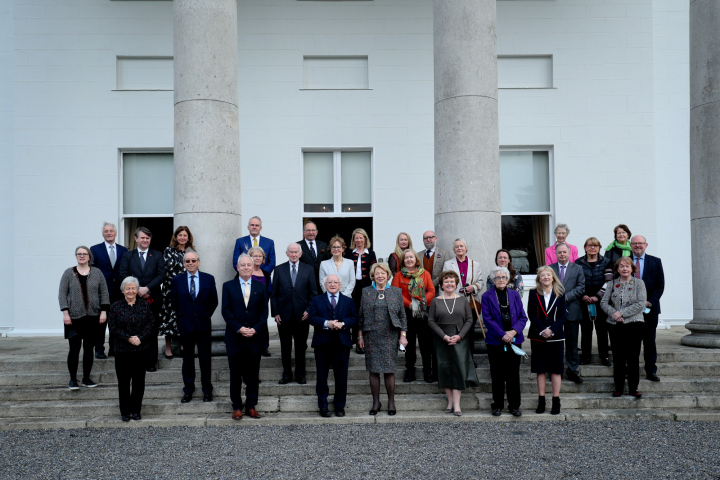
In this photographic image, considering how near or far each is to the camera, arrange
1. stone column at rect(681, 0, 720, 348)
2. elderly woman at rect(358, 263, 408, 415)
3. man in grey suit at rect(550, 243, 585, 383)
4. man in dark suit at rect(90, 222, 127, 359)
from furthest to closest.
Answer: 1. stone column at rect(681, 0, 720, 348)
2. man in dark suit at rect(90, 222, 127, 359)
3. man in grey suit at rect(550, 243, 585, 383)
4. elderly woman at rect(358, 263, 408, 415)

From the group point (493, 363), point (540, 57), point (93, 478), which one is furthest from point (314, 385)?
point (540, 57)

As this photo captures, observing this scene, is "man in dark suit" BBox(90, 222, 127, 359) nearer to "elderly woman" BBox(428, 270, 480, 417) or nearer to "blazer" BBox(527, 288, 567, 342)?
"elderly woman" BBox(428, 270, 480, 417)

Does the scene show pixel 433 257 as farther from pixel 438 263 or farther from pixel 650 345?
pixel 650 345

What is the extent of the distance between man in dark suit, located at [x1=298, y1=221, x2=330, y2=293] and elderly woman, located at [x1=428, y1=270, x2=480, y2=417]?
6.08 ft

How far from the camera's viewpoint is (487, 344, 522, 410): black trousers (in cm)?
665

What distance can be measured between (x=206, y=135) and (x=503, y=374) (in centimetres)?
486

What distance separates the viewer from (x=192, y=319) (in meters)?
6.91

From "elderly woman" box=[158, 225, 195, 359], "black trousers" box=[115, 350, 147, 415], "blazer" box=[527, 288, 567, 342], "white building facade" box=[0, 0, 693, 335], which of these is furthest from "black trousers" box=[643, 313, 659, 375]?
"black trousers" box=[115, 350, 147, 415]

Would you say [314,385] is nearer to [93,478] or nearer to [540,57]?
[93,478]

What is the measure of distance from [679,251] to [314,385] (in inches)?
341

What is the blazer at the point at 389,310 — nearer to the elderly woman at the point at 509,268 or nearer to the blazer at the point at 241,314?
the blazer at the point at 241,314

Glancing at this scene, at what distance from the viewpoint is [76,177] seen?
11562 millimetres

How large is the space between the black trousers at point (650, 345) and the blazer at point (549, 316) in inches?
54.0

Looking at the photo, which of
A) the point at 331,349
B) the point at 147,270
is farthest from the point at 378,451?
the point at 147,270
